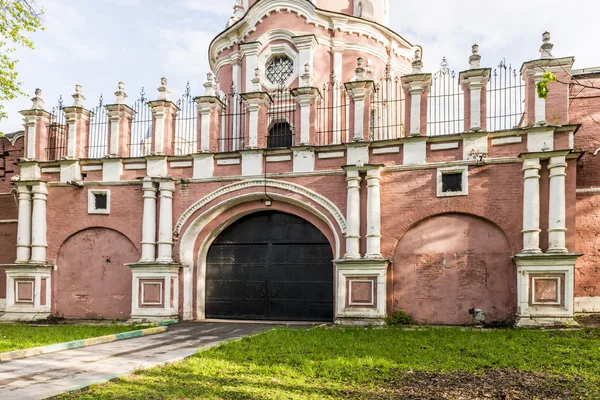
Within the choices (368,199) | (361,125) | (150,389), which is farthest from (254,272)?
(150,389)

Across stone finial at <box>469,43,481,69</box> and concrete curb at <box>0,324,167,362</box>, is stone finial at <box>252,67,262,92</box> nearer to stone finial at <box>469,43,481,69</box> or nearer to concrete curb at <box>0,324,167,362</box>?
stone finial at <box>469,43,481,69</box>

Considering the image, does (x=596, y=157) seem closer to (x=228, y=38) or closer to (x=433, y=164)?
(x=433, y=164)

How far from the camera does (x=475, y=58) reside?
13.3m

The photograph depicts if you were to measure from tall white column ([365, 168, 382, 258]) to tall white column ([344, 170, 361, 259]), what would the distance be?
0.28 m

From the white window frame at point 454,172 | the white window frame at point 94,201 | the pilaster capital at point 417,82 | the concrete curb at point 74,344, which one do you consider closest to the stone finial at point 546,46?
the pilaster capital at point 417,82

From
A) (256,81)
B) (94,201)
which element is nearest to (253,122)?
(256,81)

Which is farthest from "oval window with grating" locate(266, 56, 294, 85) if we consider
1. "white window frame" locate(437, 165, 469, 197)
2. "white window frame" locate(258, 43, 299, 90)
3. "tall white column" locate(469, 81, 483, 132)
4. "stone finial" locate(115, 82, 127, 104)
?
"white window frame" locate(437, 165, 469, 197)

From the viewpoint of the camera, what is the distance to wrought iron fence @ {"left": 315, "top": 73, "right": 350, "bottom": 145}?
1569 centimetres

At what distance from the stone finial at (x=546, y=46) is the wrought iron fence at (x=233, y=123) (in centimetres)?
831

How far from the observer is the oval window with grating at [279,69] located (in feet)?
59.2

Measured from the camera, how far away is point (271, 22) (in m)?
18.2

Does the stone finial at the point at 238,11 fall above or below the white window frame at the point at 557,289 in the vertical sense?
above

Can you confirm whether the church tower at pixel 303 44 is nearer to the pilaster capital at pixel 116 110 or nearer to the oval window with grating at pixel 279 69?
the oval window with grating at pixel 279 69

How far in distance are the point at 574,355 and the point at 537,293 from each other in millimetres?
3674
